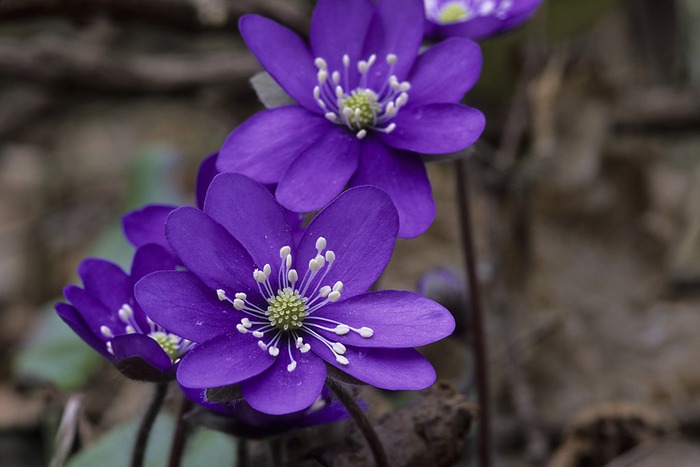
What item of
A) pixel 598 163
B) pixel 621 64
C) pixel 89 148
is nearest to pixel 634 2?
pixel 621 64

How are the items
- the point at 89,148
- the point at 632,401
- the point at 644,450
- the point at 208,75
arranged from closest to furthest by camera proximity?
1. the point at 644,450
2. the point at 632,401
3. the point at 208,75
4. the point at 89,148

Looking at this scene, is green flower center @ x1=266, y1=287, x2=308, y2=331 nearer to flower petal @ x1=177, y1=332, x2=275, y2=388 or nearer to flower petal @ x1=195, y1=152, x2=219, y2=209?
flower petal @ x1=177, y1=332, x2=275, y2=388

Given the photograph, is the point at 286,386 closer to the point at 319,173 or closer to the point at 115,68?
the point at 319,173

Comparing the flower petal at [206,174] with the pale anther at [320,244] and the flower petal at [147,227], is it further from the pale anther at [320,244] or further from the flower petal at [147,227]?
the pale anther at [320,244]

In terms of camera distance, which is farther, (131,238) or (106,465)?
(106,465)

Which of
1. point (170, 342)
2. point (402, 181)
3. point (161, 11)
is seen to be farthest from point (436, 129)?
point (161, 11)

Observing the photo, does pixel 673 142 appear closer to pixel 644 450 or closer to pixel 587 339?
pixel 587 339
